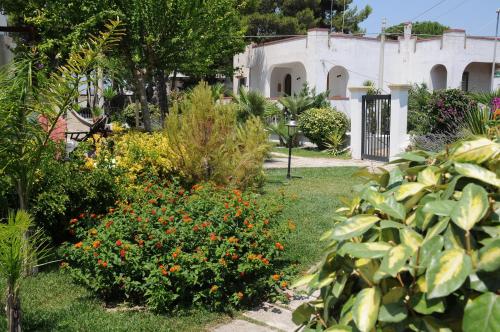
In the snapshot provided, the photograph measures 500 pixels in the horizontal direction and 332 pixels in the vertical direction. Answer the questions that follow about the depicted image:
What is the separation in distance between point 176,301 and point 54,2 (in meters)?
8.38

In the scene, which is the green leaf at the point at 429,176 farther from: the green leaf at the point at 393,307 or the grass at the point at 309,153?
the grass at the point at 309,153

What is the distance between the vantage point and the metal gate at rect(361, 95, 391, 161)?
16.2 meters

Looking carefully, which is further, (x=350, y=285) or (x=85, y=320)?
(x=85, y=320)

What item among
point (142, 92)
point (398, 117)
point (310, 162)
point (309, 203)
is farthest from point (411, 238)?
point (310, 162)

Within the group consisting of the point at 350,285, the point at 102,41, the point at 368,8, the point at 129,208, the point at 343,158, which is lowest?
the point at 343,158

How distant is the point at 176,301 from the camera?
4375mm

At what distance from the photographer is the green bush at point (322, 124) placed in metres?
19.9

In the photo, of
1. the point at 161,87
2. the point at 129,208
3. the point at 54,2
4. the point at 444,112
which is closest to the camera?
the point at 129,208

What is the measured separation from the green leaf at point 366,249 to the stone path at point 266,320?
8.09ft

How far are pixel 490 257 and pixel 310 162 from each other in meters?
15.4

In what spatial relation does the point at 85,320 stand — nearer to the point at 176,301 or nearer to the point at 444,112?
the point at 176,301

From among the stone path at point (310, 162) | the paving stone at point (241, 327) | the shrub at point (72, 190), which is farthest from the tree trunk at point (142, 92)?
the paving stone at point (241, 327)

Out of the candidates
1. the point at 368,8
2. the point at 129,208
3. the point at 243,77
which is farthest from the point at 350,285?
the point at 368,8

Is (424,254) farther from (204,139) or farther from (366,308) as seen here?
(204,139)
